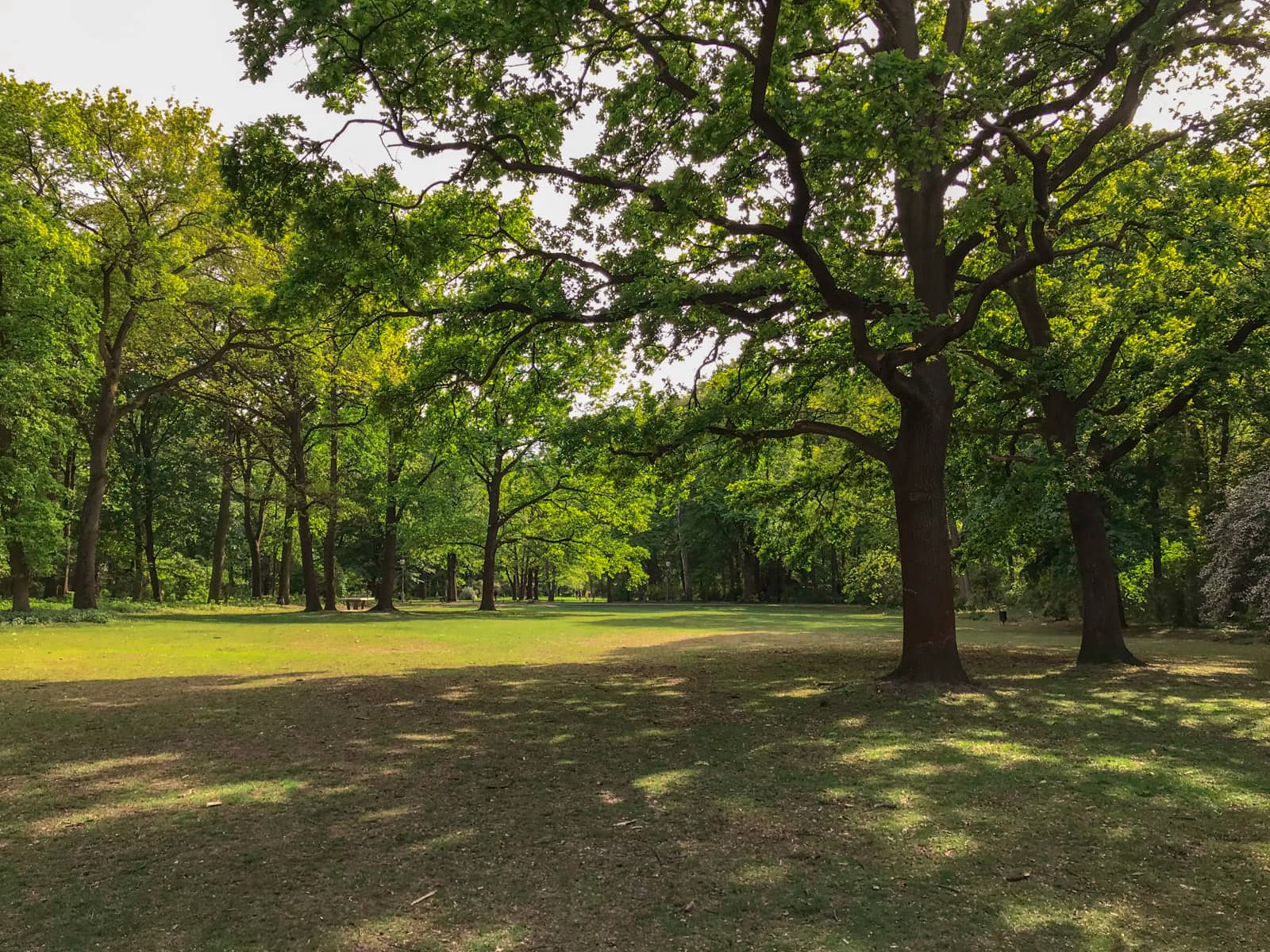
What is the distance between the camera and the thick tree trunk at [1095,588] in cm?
1417

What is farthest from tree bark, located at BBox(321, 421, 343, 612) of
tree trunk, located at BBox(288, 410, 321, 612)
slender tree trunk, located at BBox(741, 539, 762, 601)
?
slender tree trunk, located at BBox(741, 539, 762, 601)

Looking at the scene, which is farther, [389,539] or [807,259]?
[389,539]

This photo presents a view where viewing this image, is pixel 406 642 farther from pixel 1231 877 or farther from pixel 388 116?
pixel 1231 877

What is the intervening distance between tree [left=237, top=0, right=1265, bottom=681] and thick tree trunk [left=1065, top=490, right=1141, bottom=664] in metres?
4.80

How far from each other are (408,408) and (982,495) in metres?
12.9

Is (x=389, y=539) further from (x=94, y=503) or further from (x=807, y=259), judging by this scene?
(x=807, y=259)

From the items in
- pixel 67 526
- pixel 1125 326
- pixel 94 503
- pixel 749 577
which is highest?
pixel 1125 326

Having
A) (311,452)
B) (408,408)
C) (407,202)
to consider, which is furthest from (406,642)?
(311,452)

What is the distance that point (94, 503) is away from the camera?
24875 mm

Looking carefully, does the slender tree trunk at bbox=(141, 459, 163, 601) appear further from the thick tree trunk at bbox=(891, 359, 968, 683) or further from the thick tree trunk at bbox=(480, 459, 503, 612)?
the thick tree trunk at bbox=(891, 359, 968, 683)

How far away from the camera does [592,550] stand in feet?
132

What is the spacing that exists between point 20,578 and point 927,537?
2839 cm

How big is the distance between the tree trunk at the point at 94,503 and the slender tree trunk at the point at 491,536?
1705 centimetres

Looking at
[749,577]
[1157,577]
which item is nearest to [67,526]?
[1157,577]
